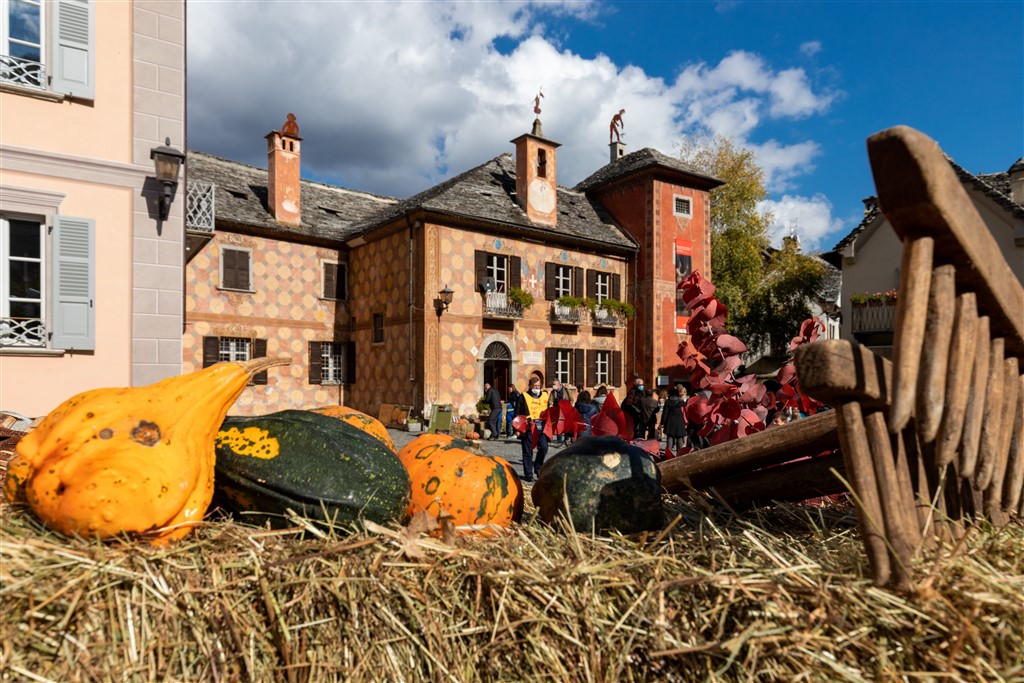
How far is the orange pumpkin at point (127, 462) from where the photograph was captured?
175 centimetres

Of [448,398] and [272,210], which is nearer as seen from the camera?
[448,398]

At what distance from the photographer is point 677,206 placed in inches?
973

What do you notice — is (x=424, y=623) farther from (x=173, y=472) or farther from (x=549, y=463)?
(x=549, y=463)

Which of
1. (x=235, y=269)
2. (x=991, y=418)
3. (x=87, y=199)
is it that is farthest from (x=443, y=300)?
(x=991, y=418)

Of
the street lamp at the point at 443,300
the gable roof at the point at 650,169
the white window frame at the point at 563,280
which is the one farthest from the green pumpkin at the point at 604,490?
the gable roof at the point at 650,169

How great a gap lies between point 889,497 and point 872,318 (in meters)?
24.9

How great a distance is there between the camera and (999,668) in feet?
4.22

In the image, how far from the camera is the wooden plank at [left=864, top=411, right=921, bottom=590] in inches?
53.6

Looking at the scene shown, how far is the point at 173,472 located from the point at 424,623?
912mm

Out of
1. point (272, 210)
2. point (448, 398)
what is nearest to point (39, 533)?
point (448, 398)

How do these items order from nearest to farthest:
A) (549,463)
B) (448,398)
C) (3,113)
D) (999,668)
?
(999,668)
(549,463)
(3,113)
(448,398)

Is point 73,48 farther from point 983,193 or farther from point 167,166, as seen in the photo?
point 983,193

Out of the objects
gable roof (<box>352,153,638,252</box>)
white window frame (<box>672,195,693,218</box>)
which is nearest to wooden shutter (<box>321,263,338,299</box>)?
gable roof (<box>352,153,638,252</box>)

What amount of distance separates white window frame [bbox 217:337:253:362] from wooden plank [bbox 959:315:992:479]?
2100cm
